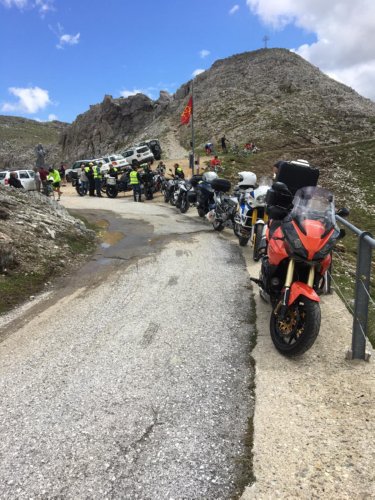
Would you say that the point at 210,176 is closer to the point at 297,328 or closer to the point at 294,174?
the point at 294,174

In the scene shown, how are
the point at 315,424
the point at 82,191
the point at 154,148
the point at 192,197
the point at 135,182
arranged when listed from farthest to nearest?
1. the point at 154,148
2. the point at 82,191
3. the point at 135,182
4. the point at 192,197
5. the point at 315,424

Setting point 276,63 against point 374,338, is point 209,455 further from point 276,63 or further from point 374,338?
point 276,63

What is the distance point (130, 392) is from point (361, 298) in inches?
88.8

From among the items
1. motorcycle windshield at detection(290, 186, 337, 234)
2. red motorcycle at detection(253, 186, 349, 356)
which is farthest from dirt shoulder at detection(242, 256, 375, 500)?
motorcycle windshield at detection(290, 186, 337, 234)

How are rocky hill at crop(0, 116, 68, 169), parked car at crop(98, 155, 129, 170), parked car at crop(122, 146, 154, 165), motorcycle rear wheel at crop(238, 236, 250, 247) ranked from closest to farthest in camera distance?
motorcycle rear wheel at crop(238, 236, 250, 247) < parked car at crop(98, 155, 129, 170) < parked car at crop(122, 146, 154, 165) < rocky hill at crop(0, 116, 68, 169)

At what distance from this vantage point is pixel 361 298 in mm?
3824

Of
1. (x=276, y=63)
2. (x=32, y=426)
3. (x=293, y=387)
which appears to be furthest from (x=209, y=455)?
(x=276, y=63)

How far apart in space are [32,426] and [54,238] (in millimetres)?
6841

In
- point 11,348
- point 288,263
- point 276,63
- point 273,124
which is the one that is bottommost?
point 11,348

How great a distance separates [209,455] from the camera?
2.91 metres

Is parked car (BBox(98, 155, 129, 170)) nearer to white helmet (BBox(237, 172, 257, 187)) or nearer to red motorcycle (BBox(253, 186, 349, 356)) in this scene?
white helmet (BBox(237, 172, 257, 187))

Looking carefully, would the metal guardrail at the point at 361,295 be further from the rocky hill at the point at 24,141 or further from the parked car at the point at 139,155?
the rocky hill at the point at 24,141

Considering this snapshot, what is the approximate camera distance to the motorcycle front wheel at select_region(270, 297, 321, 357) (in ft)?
12.6

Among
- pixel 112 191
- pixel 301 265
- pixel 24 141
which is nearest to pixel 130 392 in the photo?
pixel 301 265
